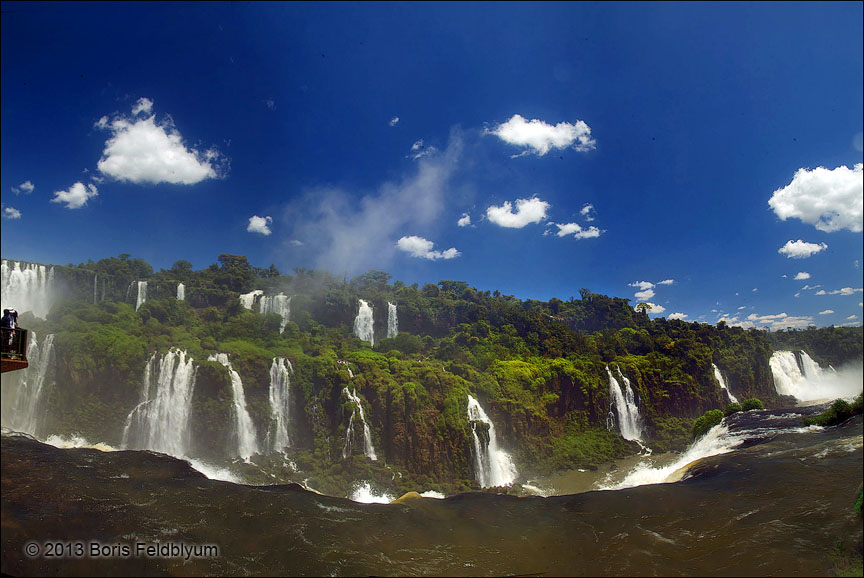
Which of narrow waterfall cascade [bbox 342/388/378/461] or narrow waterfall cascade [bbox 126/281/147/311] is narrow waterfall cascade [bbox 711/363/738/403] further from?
narrow waterfall cascade [bbox 126/281/147/311]

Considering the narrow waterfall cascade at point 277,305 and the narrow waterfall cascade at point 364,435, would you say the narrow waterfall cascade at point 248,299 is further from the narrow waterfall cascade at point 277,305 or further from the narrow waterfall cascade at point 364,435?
the narrow waterfall cascade at point 364,435

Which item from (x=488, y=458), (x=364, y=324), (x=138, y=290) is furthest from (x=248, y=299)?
(x=488, y=458)

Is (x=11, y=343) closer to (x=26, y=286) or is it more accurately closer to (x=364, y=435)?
(x=364, y=435)

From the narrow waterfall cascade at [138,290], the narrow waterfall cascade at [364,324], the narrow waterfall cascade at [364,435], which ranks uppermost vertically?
the narrow waterfall cascade at [138,290]

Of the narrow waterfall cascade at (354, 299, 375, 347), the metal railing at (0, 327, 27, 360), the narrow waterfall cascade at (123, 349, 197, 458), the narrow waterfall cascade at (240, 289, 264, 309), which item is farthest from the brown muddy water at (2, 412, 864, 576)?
the narrow waterfall cascade at (354, 299, 375, 347)

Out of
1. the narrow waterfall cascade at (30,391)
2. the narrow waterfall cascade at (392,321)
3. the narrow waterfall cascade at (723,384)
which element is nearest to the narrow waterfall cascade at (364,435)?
the narrow waterfall cascade at (30,391)

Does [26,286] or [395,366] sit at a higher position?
[26,286]

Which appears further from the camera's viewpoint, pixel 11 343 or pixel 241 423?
pixel 241 423
